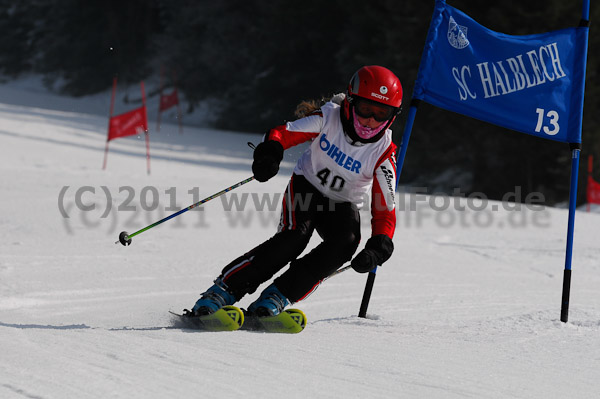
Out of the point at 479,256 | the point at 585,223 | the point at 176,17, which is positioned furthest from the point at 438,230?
the point at 176,17

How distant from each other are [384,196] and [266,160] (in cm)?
67

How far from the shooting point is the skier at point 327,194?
140 inches

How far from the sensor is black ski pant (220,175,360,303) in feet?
11.8

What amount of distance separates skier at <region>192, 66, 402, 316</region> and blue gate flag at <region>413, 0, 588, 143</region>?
74 centimetres

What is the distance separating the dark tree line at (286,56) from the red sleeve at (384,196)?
5019 millimetres

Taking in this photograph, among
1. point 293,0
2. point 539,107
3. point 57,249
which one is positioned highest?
point 293,0

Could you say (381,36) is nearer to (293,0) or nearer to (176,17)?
(293,0)

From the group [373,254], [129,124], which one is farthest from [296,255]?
[129,124]

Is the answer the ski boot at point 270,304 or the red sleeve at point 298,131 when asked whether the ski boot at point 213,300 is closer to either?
the ski boot at point 270,304

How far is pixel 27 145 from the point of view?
44.5ft

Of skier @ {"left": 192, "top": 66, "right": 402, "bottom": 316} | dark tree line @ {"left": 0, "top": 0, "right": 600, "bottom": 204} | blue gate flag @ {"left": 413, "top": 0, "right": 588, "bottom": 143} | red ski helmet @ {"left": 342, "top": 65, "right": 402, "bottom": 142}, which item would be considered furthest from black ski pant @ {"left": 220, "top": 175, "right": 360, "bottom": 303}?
dark tree line @ {"left": 0, "top": 0, "right": 600, "bottom": 204}

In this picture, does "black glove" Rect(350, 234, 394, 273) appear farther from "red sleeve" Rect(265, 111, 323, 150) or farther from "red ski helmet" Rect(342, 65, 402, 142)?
"red sleeve" Rect(265, 111, 323, 150)

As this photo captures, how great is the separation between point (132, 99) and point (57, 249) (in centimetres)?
3004

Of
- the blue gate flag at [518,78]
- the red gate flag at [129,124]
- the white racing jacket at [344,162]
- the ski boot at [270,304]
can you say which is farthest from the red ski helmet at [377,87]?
the red gate flag at [129,124]
